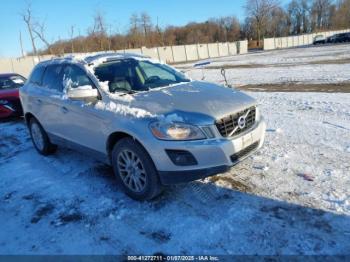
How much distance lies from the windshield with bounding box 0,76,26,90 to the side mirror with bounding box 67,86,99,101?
750 centimetres

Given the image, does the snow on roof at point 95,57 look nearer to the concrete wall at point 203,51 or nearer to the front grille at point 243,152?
the front grille at point 243,152

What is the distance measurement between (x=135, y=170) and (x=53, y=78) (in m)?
2.57

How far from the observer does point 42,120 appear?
5.66m

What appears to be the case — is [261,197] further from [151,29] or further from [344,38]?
[151,29]

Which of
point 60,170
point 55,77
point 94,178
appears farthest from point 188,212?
point 55,77

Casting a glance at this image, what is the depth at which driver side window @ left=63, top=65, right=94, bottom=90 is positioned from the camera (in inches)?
179

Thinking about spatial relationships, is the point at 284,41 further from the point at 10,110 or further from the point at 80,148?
the point at 80,148

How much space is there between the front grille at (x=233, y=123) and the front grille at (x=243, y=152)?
0.73 ft

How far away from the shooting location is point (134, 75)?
4723 mm

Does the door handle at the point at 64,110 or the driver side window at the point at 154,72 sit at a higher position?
the driver side window at the point at 154,72

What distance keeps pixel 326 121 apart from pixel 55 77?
5.10 meters

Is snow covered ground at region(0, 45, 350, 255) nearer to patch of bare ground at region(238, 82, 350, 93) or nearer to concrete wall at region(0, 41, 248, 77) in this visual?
patch of bare ground at region(238, 82, 350, 93)

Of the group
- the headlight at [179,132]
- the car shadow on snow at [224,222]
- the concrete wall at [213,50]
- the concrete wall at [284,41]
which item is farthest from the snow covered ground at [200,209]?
the concrete wall at [284,41]

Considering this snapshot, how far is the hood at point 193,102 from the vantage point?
361 cm
